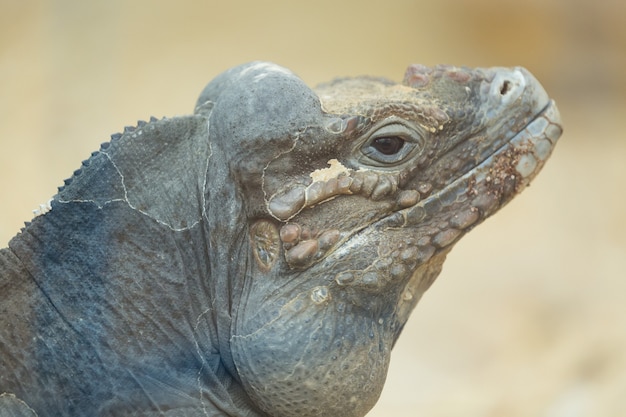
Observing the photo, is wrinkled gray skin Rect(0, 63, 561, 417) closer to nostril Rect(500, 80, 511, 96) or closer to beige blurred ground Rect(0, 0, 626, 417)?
nostril Rect(500, 80, 511, 96)

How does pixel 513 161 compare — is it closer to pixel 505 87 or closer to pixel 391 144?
pixel 505 87

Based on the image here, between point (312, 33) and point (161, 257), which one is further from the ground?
point (312, 33)

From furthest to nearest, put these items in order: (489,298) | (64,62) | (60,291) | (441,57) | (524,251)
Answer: (441,57) → (524,251) → (489,298) → (64,62) → (60,291)

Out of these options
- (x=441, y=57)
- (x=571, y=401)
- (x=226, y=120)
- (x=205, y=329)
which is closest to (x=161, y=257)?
(x=205, y=329)

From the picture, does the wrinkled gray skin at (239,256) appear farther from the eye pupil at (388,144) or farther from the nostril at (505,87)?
the nostril at (505,87)

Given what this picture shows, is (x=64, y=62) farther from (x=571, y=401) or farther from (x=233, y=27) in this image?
(x=571, y=401)

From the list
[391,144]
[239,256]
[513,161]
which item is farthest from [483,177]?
[239,256]

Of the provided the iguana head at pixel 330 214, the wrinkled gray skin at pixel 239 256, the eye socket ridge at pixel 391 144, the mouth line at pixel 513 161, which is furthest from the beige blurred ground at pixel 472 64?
the mouth line at pixel 513 161
